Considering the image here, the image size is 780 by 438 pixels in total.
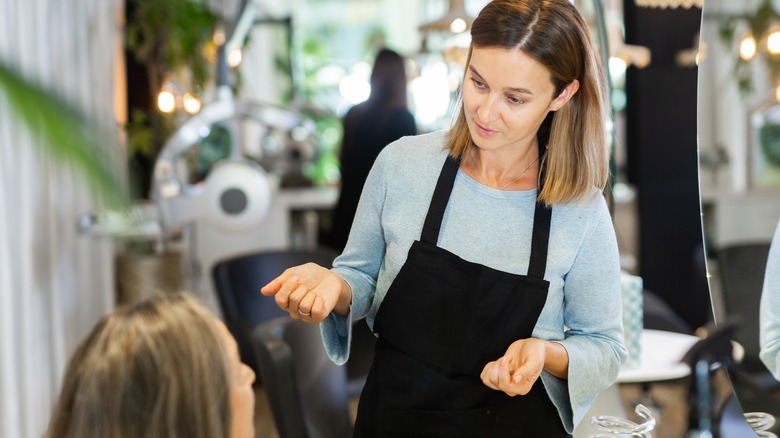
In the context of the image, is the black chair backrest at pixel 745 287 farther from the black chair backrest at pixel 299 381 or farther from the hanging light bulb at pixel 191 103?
the hanging light bulb at pixel 191 103

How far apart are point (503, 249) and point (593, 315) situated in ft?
0.38

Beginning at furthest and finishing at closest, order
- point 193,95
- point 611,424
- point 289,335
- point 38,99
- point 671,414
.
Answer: point 193,95 → point 671,414 → point 289,335 → point 611,424 → point 38,99

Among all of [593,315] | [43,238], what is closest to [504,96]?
[593,315]

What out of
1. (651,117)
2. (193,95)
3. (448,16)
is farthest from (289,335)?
(651,117)

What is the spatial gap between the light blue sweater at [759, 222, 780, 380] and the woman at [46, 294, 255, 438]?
50 centimetres

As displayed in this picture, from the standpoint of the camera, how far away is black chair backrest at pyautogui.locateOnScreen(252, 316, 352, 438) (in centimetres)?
189

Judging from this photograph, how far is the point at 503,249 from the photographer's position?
0.95 meters

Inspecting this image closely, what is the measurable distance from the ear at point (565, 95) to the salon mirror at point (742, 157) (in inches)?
4.9

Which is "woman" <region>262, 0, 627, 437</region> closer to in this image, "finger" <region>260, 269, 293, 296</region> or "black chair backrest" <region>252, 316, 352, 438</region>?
"finger" <region>260, 269, 293, 296</region>

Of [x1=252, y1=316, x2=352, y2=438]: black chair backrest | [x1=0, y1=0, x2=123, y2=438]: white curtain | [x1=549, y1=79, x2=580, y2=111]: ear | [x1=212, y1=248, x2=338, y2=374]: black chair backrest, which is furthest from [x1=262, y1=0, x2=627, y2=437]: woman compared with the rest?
[x1=212, y1=248, x2=338, y2=374]: black chair backrest

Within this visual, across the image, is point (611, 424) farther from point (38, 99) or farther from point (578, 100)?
point (38, 99)

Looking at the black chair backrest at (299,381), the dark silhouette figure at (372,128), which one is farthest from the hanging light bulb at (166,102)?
the dark silhouette figure at (372,128)

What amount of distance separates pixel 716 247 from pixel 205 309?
19.5 inches

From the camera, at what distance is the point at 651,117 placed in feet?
15.0
